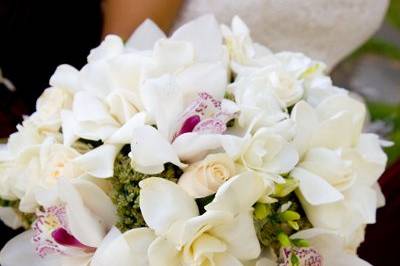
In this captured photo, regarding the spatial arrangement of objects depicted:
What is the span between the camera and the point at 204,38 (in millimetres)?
764

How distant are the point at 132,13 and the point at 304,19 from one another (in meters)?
0.34

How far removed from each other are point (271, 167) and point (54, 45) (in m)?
0.69

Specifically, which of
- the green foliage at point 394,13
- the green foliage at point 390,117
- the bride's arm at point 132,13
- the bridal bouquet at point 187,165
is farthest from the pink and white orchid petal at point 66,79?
the green foliage at point 394,13

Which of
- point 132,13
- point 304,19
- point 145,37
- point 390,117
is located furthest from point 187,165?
point 390,117

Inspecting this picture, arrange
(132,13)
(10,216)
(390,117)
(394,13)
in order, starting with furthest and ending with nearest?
(394,13) < (390,117) < (132,13) < (10,216)

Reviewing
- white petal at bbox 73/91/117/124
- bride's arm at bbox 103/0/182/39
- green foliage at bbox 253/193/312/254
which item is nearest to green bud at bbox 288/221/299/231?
green foliage at bbox 253/193/312/254

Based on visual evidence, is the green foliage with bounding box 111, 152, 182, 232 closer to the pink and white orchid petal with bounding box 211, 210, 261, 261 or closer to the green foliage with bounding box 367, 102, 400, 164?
the pink and white orchid petal with bounding box 211, 210, 261, 261

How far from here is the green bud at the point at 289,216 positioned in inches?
25.7

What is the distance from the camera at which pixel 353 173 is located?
0.72 m

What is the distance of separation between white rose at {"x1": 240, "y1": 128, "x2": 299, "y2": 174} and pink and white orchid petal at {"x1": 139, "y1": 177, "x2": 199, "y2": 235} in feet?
0.24

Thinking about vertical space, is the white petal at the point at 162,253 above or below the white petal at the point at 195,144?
below

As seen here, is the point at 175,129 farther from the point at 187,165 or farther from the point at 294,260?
the point at 294,260

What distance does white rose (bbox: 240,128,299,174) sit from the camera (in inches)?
25.5

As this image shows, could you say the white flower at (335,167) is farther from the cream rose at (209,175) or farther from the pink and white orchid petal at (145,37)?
the pink and white orchid petal at (145,37)
